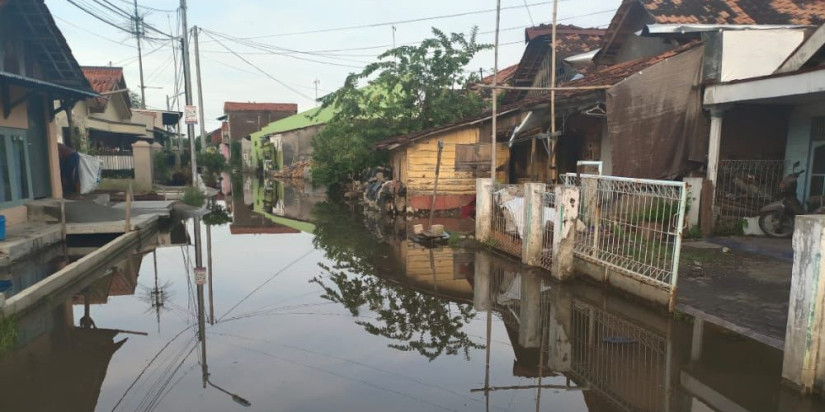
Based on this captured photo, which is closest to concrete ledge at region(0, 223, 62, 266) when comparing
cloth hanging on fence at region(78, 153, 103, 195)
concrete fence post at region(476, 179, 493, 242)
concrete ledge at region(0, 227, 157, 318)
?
concrete ledge at region(0, 227, 157, 318)

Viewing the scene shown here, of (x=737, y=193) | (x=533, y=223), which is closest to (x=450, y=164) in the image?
(x=533, y=223)

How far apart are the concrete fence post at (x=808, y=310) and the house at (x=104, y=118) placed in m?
21.7

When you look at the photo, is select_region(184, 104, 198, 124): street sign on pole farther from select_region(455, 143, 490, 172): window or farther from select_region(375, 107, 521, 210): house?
select_region(455, 143, 490, 172): window

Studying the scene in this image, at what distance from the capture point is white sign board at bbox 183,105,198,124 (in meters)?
16.9

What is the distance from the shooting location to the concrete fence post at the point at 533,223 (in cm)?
834

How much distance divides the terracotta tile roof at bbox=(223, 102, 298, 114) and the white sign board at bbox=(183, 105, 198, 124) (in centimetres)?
4341

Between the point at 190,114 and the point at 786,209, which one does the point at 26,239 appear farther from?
the point at 786,209

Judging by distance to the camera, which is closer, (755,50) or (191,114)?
(755,50)

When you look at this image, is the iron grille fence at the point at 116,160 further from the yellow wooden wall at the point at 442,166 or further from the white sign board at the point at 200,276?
the white sign board at the point at 200,276

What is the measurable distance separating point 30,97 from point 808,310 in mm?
15507

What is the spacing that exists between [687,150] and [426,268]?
593 centimetres

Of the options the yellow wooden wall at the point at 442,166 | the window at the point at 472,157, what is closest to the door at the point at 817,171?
the window at the point at 472,157

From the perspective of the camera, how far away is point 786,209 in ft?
31.0

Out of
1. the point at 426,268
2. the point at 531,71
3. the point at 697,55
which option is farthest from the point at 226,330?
the point at 531,71
